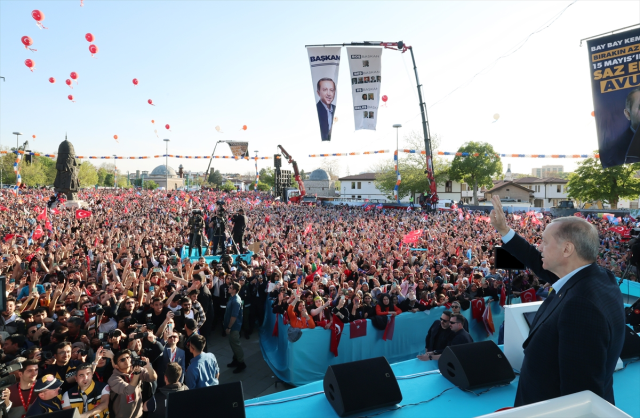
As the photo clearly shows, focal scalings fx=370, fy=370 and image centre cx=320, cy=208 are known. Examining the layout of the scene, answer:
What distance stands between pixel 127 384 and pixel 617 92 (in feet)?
35.8

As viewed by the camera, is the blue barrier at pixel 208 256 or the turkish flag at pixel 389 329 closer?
the turkish flag at pixel 389 329

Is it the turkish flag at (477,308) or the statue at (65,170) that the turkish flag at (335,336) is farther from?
the statue at (65,170)

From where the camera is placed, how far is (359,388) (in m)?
3.36

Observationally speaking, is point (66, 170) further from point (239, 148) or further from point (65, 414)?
point (239, 148)

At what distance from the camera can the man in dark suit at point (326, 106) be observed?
12.2 metres

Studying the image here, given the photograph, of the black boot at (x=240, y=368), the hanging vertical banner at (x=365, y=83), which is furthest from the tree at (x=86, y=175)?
the black boot at (x=240, y=368)

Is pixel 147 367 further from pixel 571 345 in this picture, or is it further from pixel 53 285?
pixel 53 285

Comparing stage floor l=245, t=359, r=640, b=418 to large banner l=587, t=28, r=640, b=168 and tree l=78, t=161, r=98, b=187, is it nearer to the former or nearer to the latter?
large banner l=587, t=28, r=640, b=168

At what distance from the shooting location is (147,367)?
14.0 feet

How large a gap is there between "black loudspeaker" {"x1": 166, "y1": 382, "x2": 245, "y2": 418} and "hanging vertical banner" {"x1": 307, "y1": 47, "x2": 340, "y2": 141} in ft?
34.8

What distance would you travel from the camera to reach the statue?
18266 millimetres

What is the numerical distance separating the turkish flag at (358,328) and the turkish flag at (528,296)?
4333 millimetres

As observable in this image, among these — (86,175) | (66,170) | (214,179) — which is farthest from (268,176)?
(66,170)

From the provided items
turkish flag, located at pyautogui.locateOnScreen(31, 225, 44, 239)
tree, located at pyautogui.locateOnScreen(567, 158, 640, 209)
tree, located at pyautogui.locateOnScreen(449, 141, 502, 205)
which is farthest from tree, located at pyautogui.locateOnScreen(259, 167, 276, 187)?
turkish flag, located at pyautogui.locateOnScreen(31, 225, 44, 239)
